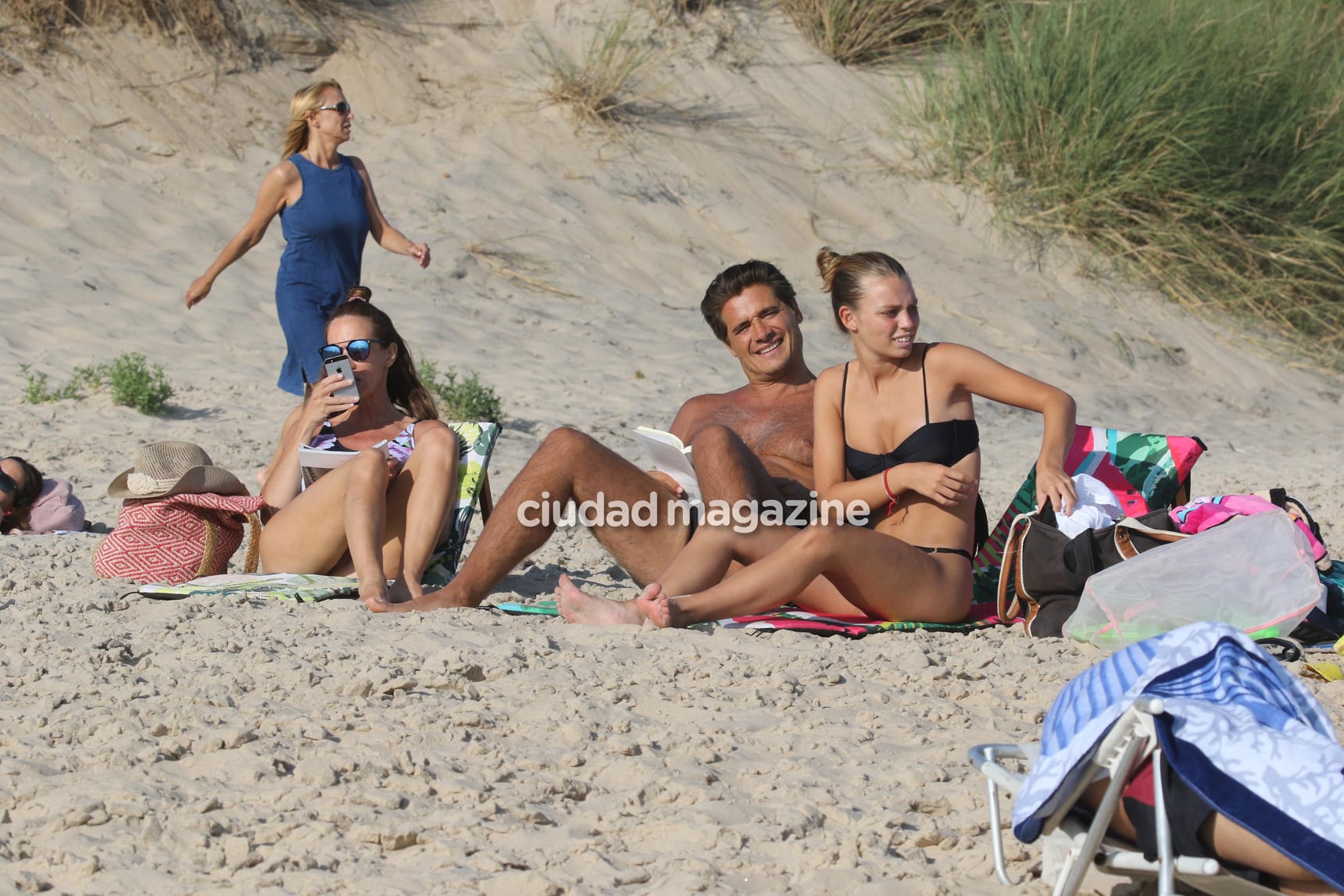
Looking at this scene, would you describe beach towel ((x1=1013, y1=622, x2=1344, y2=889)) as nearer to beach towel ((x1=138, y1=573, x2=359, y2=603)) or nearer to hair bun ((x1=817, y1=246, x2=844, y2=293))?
hair bun ((x1=817, y1=246, x2=844, y2=293))

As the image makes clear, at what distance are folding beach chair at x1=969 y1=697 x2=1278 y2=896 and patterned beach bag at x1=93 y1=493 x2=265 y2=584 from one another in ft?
9.00

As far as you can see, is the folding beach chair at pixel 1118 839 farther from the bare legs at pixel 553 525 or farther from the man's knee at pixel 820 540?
the bare legs at pixel 553 525

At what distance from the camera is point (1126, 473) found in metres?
4.13

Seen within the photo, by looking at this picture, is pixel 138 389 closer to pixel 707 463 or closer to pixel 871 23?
pixel 707 463

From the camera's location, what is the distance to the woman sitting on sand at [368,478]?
3.95m

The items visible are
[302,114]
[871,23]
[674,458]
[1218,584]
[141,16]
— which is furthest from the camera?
[871,23]

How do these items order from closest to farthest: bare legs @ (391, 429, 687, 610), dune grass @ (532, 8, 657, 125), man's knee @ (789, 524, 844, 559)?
man's knee @ (789, 524, 844, 559) < bare legs @ (391, 429, 687, 610) < dune grass @ (532, 8, 657, 125)

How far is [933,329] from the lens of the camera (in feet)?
30.8

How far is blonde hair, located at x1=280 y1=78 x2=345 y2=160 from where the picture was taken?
5.83 m

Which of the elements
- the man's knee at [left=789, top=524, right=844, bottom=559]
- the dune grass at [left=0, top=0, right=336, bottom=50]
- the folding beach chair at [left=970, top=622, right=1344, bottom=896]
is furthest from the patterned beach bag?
the dune grass at [left=0, top=0, right=336, bottom=50]

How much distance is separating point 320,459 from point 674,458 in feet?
3.48

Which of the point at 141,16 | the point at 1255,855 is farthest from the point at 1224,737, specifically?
the point at 141,16

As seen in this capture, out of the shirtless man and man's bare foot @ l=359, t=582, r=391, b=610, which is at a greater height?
the shirtless man

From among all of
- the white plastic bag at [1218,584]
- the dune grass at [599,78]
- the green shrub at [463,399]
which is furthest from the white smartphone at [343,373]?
the dune grass at [599,78]
